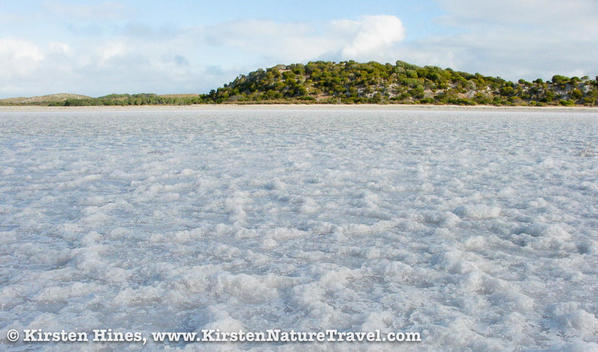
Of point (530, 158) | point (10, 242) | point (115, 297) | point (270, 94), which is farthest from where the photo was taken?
point (270, 94)

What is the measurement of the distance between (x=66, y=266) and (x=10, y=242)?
112 centimetres

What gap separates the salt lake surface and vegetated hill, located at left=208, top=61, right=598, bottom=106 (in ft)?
136

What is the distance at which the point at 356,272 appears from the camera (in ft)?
13.8

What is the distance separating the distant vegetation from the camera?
51.5 metres

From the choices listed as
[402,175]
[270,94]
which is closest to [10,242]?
[402,175]

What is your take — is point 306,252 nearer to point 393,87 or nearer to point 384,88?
point 384,88

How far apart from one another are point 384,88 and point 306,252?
51.9 m

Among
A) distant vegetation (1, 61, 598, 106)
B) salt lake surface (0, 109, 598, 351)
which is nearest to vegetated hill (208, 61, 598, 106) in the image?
distant vegetation (1, 61, 598, 106)

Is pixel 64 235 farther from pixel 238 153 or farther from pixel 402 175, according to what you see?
pixel 238 153

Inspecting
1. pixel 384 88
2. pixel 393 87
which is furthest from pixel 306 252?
pixel 393 87

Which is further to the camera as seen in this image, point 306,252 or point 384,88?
point 384,88

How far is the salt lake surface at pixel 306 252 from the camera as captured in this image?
132 inches

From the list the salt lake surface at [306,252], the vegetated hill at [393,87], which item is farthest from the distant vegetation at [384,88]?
the salt lake surface at [306,252]

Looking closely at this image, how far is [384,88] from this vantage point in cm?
5450
